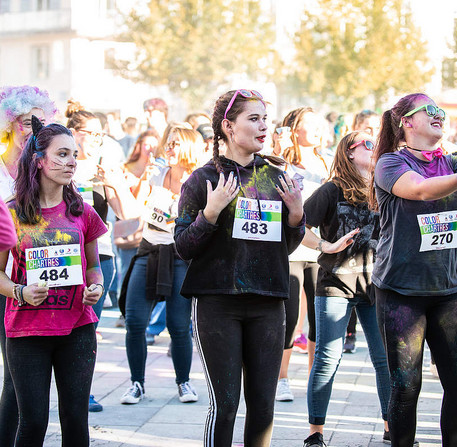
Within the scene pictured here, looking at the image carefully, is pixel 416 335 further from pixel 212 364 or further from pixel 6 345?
pixel 6 345

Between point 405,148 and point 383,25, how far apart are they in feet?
109

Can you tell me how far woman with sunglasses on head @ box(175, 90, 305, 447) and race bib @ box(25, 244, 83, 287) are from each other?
0.51 metres

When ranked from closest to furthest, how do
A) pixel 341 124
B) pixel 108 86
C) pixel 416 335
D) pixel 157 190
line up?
pixel 416 335 < pixel 157 190 < pixel 341 124 < pixel 108 86

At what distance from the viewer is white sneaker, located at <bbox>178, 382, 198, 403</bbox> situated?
5945mm

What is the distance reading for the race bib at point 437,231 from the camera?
12.8 feet

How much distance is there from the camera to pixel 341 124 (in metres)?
9.48

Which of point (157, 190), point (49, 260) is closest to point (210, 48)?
point (157, 190)

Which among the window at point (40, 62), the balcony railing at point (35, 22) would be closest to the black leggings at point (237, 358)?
A: the balcony railing at point (35, 22)

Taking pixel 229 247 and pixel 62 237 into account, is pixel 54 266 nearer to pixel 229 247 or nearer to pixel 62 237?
pixel 62 237

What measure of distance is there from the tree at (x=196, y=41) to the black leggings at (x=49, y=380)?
35956mm

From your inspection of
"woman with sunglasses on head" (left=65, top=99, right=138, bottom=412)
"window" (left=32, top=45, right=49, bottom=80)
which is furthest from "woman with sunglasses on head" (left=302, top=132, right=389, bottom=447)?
"window" (left=32, top=45, right=49, bottom=80)

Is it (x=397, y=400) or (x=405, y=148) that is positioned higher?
(x=405, y=148)

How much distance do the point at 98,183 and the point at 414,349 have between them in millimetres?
2682

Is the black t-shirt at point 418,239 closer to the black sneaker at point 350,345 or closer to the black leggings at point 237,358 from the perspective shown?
the black leggings at point 237,358
